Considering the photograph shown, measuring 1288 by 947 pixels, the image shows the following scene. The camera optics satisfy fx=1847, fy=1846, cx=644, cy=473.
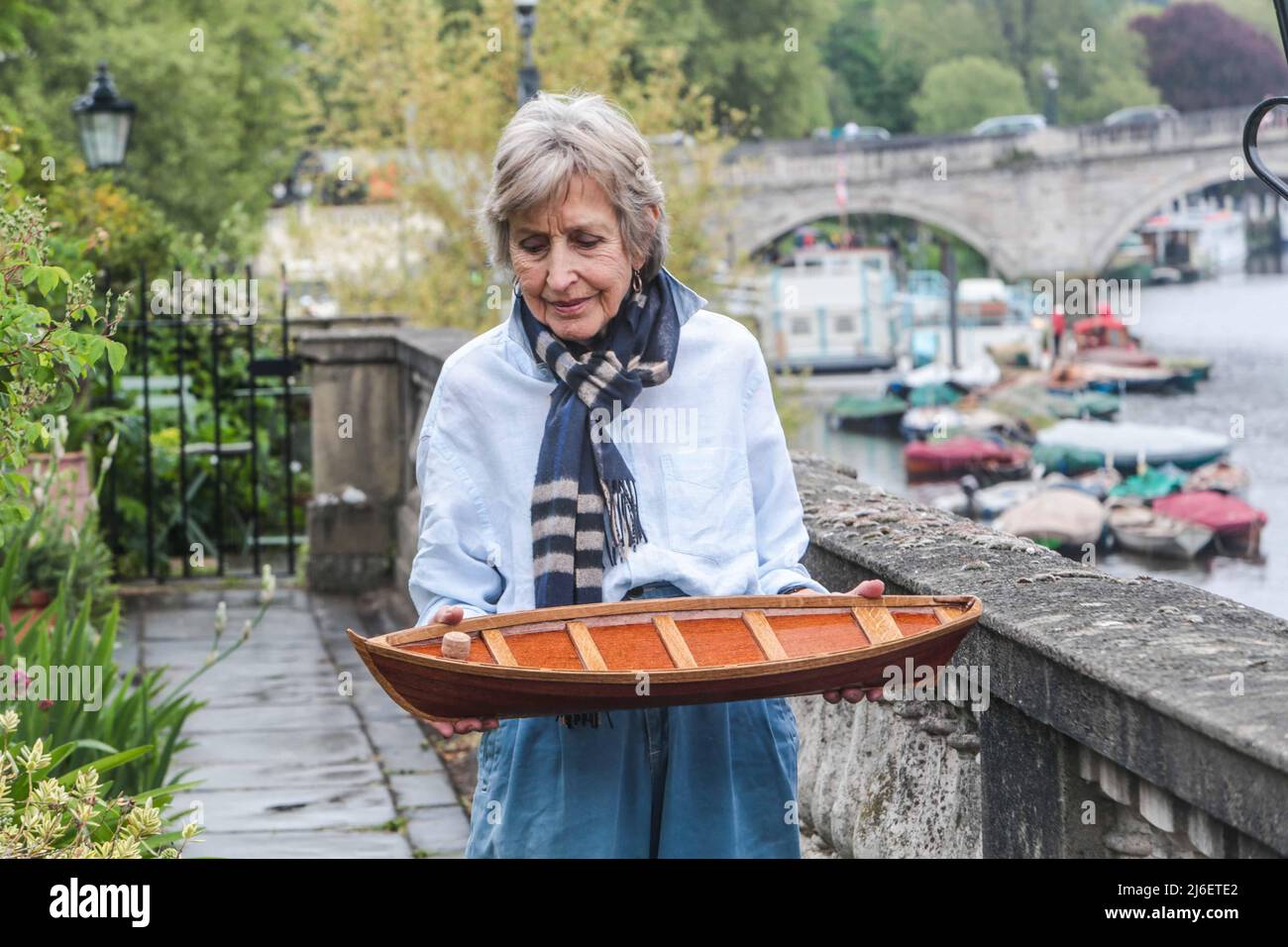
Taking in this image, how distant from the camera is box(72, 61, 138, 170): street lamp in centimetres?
1080

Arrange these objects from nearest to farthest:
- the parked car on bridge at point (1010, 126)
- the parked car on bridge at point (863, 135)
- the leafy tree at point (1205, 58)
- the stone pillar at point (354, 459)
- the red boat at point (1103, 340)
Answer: the stone pillar at point (354, 459)
the red boat at point (1103, 340)
the parked car on bridge at point (863, 135)
the parked car on bridge at point (1010, 126)
the leafy tree at point (1205, 58)

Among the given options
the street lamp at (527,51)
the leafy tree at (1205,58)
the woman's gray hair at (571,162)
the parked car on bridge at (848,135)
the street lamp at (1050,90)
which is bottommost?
the woman's gray hair at (571,162)

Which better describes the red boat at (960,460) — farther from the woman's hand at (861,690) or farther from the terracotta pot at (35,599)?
the woman's hand at (861,690)

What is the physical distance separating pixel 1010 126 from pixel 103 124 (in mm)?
50669

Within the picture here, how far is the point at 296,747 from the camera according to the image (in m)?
5.39

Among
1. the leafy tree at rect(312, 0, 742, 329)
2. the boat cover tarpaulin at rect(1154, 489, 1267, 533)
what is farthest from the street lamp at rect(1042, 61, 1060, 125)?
the leafy tree at rect(312, 0, 742, 329)

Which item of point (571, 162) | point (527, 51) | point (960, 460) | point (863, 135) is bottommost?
point (960, 460)

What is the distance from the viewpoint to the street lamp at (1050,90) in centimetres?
6207

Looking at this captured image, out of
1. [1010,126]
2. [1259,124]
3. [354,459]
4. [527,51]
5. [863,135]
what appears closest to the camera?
[1259,124]

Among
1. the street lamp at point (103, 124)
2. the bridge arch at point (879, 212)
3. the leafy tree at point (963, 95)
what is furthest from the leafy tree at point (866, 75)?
the street lamp at point (103, 124)

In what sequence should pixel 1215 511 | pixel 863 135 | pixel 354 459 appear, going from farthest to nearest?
pixel 863 135 → pixel 1215 511 → pixel 354 459

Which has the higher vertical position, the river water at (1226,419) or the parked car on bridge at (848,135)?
the parked car on bridge at (848,135)

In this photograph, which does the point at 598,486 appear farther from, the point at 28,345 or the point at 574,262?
the point at 28,345

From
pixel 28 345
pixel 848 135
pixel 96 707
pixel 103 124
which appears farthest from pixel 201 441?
pixel 848 135
